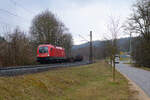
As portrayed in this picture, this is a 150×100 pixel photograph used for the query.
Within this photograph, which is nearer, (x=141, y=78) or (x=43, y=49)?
(x=141, y=78)

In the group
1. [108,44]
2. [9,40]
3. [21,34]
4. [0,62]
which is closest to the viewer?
[108,44]

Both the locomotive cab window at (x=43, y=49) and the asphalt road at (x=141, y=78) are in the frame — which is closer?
the asphalt road at (x=141, y=78)

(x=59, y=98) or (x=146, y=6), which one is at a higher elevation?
(x=146, y=6)

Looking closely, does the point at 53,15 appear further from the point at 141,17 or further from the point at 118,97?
the point at 118,97

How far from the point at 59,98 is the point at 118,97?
9.64 ft

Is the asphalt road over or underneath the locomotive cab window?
underneath

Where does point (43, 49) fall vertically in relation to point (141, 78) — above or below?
above

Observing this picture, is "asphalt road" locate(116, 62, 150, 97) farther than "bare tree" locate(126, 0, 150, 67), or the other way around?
"bare tree" locate(126, 0, 150, 67)

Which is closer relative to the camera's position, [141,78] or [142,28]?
[141,78]

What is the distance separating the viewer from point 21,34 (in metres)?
28.4

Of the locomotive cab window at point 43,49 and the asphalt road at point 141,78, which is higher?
the locomotive cab window at point 43,49

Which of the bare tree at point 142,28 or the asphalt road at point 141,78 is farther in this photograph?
the bare tree at point 142,28

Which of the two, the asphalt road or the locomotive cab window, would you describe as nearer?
the asphalt road

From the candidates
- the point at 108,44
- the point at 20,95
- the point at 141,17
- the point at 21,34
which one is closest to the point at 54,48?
the point at 21,34
